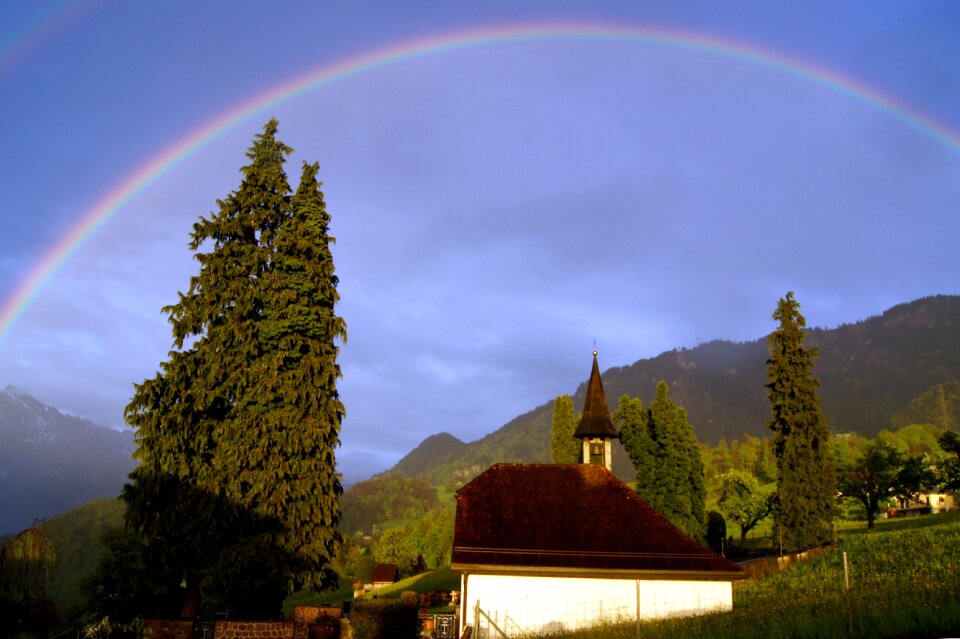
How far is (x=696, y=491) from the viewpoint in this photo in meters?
54.1

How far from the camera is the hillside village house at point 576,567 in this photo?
74.0 ft

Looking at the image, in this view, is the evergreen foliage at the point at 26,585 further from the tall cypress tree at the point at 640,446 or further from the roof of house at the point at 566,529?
the tall cypress tree at the point at 640,446

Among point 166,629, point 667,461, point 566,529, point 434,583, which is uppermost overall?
point 667,461

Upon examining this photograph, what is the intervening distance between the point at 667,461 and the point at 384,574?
147ft

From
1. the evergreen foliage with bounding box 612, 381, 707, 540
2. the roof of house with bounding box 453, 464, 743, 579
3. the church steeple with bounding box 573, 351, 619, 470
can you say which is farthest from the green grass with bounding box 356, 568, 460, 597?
the roof of house with bounding box 453, 464, 743, 579

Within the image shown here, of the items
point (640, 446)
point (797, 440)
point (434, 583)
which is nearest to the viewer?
point (797, 440)

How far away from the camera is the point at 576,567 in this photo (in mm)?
22844

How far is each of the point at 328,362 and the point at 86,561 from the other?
10309cm

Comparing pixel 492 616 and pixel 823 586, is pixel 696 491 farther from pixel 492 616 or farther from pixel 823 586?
pixel 492 616

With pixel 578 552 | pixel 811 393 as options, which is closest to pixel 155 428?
pixel 578 552

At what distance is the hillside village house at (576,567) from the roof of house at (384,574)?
61463 millimetres

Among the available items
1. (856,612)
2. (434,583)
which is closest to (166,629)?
(856,612)

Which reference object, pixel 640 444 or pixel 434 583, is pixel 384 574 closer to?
pixel 434 583

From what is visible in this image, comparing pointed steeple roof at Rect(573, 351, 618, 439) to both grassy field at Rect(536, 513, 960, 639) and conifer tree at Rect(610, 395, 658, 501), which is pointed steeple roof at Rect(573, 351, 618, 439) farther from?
conifer tree at Rect(610, 395, 658, 501)
